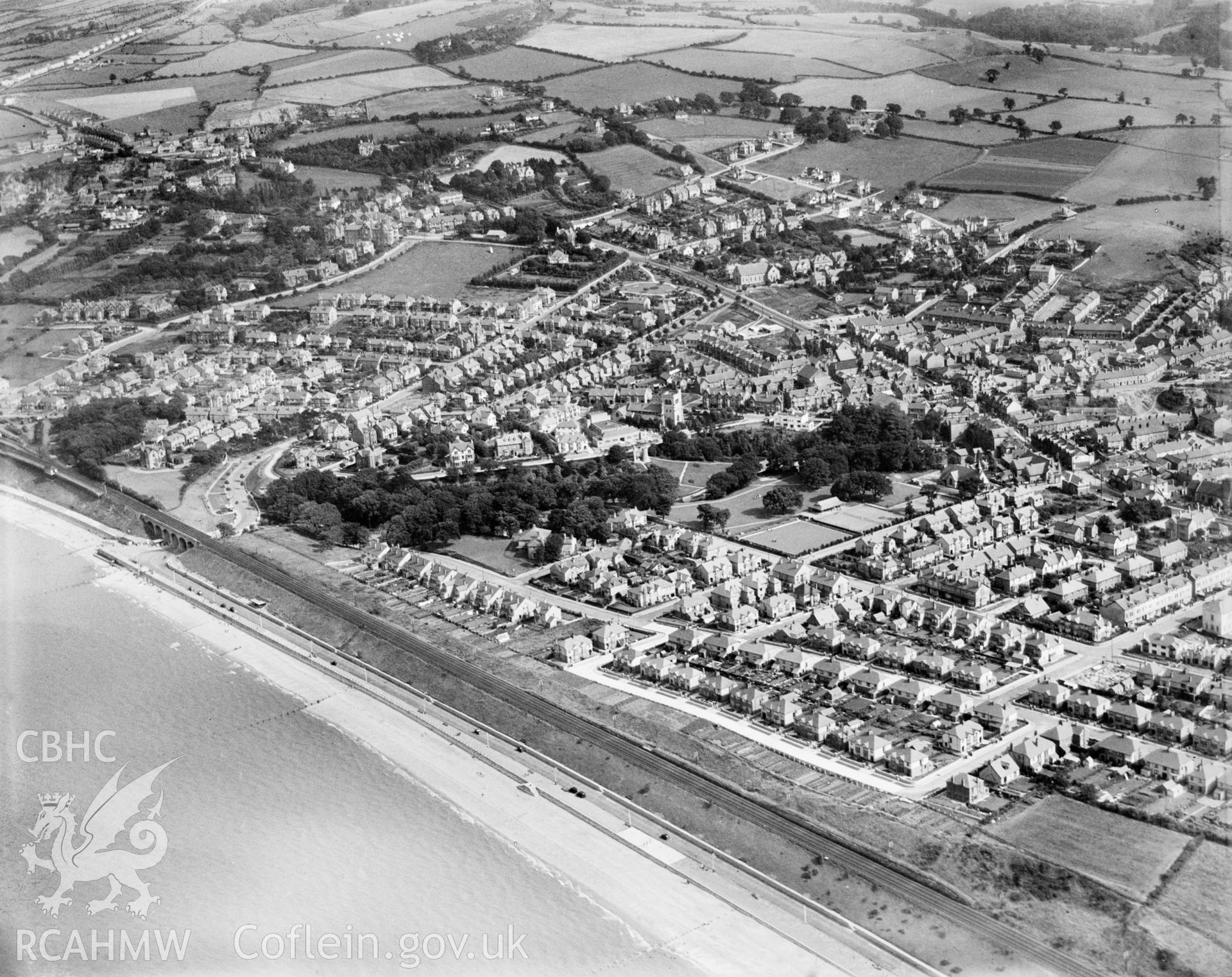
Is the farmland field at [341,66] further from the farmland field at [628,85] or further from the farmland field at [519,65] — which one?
the farmland field at [628,85]

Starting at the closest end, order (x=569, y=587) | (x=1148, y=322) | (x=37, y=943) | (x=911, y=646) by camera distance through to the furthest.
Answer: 1. (x=37, y=943)
2. (x=911, y=646)
3. (x=569, y=587)
4. (x=1148, y=322)

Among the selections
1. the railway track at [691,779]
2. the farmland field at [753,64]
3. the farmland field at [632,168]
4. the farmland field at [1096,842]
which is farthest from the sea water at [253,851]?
the farmland field at [753,64]

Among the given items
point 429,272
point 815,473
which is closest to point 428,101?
point 429,272

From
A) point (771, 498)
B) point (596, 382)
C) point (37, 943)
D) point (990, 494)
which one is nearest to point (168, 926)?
point (37, 943)

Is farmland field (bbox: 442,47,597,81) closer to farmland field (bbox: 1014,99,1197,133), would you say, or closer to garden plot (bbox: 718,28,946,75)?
garden plot (bbox: 718,28,946,75)

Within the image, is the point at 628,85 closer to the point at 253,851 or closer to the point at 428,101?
the point at 428,101

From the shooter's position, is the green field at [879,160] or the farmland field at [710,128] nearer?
the green field at [879,160]

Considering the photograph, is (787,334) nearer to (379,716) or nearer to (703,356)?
(703,356)
